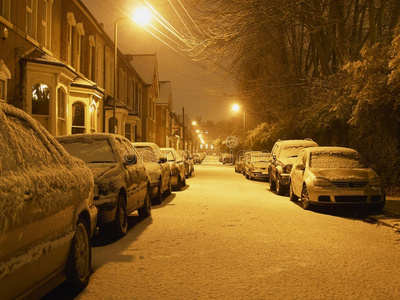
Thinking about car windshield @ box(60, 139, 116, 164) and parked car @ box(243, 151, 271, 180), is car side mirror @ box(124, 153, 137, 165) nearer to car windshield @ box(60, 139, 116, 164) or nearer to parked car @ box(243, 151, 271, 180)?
car windshield @ box(60, 139, 116, 164)

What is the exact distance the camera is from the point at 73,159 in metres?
4.91

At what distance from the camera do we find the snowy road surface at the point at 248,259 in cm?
457

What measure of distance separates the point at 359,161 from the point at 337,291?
7.44 m

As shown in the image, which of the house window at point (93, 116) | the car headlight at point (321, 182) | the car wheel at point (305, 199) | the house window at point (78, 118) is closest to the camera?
the car headlight at point (321, 182)

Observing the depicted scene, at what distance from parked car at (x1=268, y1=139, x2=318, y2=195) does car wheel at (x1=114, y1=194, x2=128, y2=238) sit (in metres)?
7.81

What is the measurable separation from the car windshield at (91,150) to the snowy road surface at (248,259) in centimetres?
144

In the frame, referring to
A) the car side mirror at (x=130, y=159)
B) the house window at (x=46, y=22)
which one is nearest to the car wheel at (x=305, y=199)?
the car side mirror at (x=130, y=159)

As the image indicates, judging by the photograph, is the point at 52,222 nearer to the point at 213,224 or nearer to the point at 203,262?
the point at 203,262

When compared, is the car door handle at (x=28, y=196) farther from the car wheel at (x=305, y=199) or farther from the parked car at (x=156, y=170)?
the car wheel at (x=305, y=199)

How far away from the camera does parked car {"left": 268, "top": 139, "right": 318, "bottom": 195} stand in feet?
46.4

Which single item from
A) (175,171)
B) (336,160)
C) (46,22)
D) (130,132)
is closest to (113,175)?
(336,160)

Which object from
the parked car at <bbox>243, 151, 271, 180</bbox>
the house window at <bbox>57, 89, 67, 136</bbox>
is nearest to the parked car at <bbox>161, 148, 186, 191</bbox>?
the house window at <bbox>57, 89, 67, 136</bbox>

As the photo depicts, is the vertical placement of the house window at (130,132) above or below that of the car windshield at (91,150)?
above

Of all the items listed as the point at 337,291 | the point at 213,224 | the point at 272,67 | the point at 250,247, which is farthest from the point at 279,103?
the point at 337,291
